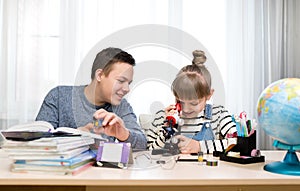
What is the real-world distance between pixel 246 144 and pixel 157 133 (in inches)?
12.4

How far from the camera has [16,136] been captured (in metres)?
1.04

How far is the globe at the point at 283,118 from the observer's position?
3.34 ft

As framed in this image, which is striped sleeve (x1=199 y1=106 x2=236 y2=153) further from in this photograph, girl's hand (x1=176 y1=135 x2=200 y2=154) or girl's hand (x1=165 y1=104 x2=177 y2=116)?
girl's hand (x1=165 y1=104 x2=177 y2=116)

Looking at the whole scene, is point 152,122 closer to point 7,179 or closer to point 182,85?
point 182,85

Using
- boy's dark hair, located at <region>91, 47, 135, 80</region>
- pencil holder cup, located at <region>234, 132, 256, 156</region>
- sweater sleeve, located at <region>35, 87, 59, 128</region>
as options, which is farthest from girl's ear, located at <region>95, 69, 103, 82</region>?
pencil holder cup, located at <region>234, 132, 256, 156</region>

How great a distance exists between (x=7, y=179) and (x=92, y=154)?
0.94ft

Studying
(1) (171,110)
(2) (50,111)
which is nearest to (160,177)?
(1) (171,110)

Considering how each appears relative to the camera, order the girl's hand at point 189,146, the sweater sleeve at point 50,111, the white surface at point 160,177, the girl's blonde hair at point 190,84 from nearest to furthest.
Result: the white surface at point 160,177 < the girl's blonde hair at point 190,84 < the girl's hand at point 189,146 < the sweater sleeve at point 50,111

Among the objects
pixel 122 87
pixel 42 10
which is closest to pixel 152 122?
pixel 122 87

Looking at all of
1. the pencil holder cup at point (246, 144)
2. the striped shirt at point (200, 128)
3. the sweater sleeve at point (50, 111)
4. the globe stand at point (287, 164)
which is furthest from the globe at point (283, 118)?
the sweater sleeve at point (50, 111)

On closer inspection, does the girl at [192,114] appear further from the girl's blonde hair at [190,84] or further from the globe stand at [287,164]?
the globe stand at [287,164]

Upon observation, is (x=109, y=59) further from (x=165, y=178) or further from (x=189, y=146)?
(x=165, y=178)

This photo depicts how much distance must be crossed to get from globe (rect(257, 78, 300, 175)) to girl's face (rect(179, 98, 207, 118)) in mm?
218

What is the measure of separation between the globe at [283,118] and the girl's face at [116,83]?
45 cm
